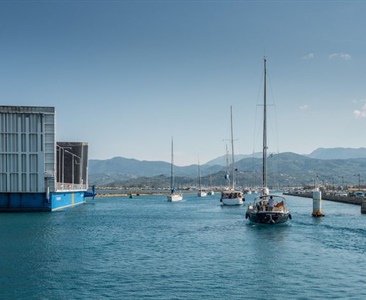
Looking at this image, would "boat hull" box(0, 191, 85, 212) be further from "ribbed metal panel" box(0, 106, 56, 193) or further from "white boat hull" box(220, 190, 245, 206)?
"white boat hull" box(220, 190, 245, 206)

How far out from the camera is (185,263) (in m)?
35.5

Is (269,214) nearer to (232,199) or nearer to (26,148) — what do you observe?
(26,148)

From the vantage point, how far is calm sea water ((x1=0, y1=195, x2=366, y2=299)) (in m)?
27.1

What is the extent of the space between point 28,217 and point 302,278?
180 feet

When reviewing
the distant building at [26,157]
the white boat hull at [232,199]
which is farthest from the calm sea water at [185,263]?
the white boat hull at [232,199]

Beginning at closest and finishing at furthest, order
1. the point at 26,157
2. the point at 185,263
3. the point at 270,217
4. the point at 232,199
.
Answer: the point at 185,263 < the point at 270,217 < the point at 26,157 < the point at 232,199

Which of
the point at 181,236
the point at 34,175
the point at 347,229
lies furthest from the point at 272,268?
the point at 34,175

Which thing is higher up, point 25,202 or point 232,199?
point 25,202

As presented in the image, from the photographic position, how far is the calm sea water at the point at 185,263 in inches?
1069

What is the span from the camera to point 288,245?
1747 inches

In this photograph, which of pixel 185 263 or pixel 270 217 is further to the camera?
pixel 270 217

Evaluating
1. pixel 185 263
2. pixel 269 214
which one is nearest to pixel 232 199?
pixel 269 214

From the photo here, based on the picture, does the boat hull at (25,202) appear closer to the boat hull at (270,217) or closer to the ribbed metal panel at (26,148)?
the ribbed metal panel at (26,148)

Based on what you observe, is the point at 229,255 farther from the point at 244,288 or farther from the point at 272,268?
the point at 244,288
